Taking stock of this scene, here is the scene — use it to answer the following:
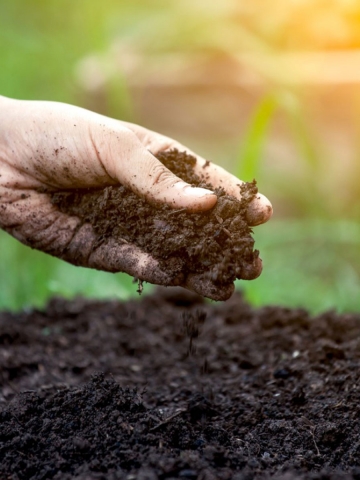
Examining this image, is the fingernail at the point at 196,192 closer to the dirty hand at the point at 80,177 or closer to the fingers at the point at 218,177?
the dirty hand at the point at 80,177

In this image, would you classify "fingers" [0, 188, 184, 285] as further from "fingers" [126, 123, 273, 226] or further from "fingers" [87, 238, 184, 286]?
"fingers" [126, 123, 273, 226]

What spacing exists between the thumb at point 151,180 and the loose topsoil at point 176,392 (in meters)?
0.44

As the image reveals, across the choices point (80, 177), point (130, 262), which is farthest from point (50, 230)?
point (130, 262)

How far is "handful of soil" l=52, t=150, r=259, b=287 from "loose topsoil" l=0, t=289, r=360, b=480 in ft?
1.08

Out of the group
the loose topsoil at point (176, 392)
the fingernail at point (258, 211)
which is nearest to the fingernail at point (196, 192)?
the fingernail at point (258, 211)

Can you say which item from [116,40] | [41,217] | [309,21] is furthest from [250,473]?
[116,40]

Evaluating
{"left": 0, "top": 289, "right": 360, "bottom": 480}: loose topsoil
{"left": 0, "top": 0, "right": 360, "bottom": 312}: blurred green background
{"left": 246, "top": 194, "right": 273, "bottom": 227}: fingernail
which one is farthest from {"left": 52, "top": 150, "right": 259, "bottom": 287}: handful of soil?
{"left": 0, "top": 0, "right": 360, "bottom": 312}: blurred green background

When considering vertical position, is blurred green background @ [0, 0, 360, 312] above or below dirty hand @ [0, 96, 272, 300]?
above

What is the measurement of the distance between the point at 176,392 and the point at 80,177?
764 millimetres

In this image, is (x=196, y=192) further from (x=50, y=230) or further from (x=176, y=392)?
(x=176, y=392)

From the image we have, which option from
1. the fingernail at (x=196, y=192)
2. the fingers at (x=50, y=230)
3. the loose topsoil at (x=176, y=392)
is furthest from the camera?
the fingers at (x=50, y=230)

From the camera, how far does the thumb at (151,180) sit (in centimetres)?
160

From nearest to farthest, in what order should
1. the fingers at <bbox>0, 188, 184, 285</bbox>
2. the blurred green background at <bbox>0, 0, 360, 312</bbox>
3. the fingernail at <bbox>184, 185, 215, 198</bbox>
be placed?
the fingernail at <bbox>184, 185, 215, 198</bbox> → the fingers at <bbox>0, 188, 184, 285</bbox> → the blurred green background at <bbox>0, 0, 360, 312</bbox>

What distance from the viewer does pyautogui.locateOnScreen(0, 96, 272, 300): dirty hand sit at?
166 centimetres
